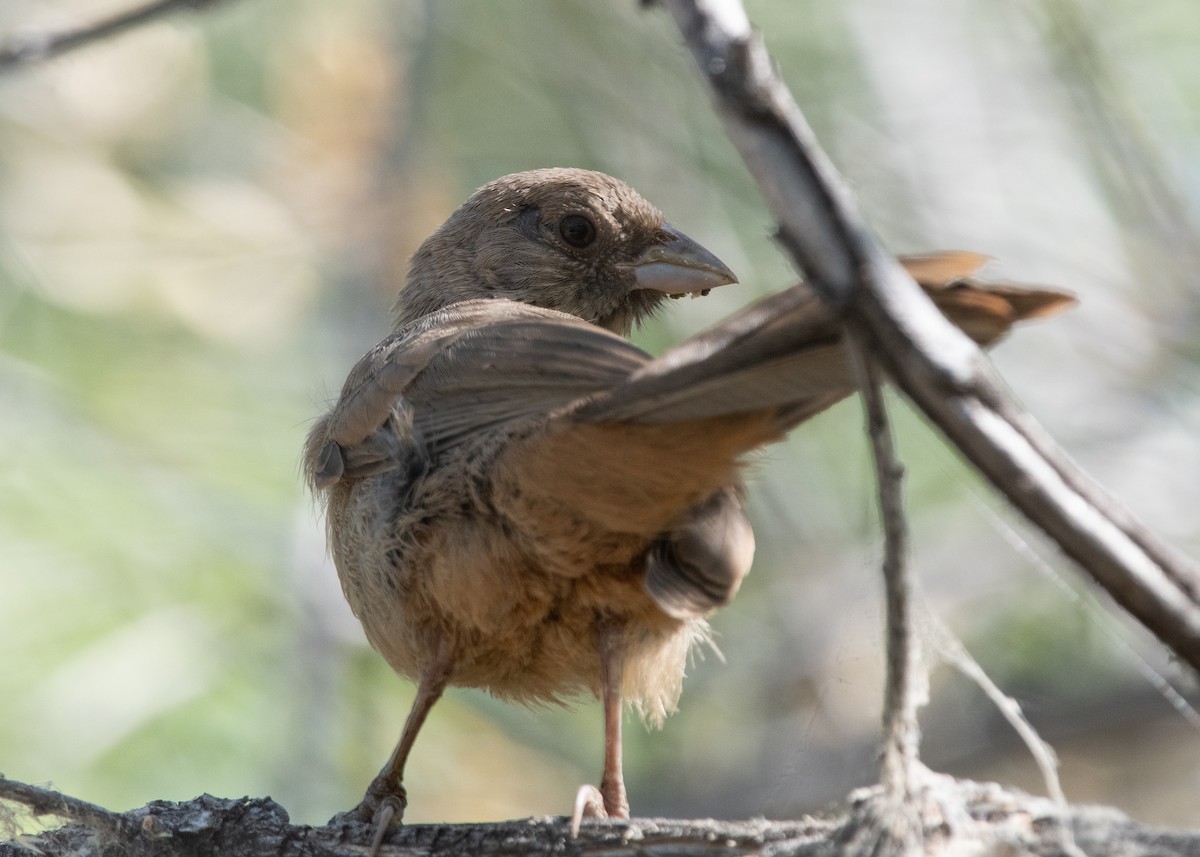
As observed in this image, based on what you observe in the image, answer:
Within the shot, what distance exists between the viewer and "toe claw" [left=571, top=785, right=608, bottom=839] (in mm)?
2768

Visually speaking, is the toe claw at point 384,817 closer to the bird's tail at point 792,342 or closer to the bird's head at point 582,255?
the bird's tail at point 792,342

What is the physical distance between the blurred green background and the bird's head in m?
0.92

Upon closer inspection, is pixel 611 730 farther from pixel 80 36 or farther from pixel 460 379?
pixel 80 36

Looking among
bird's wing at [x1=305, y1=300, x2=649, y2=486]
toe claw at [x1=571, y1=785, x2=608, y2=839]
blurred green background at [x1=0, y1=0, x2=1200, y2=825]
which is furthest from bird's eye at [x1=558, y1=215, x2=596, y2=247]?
toe claw at [x1=571, y1=785, x2=608, y2=839]

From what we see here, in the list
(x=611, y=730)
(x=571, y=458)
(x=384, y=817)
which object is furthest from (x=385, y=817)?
(x=571, y=458)

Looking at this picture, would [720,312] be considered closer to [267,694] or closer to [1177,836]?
[267,694]

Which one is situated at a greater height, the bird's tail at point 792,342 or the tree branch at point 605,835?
the bird's tail at point 792,342

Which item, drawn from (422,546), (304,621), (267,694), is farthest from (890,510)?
(267,694)

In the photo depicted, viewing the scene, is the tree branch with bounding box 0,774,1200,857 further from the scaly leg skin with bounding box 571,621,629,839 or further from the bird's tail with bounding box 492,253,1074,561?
the bird's tail with bounding box 492,253,1074,561

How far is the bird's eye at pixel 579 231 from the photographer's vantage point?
418 centimetres

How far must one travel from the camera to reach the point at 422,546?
10.3 ft

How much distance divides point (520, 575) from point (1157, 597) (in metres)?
1.69

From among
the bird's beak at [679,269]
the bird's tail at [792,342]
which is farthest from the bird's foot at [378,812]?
the bird's beak at [679,269]

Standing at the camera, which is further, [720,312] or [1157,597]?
[720,312]
